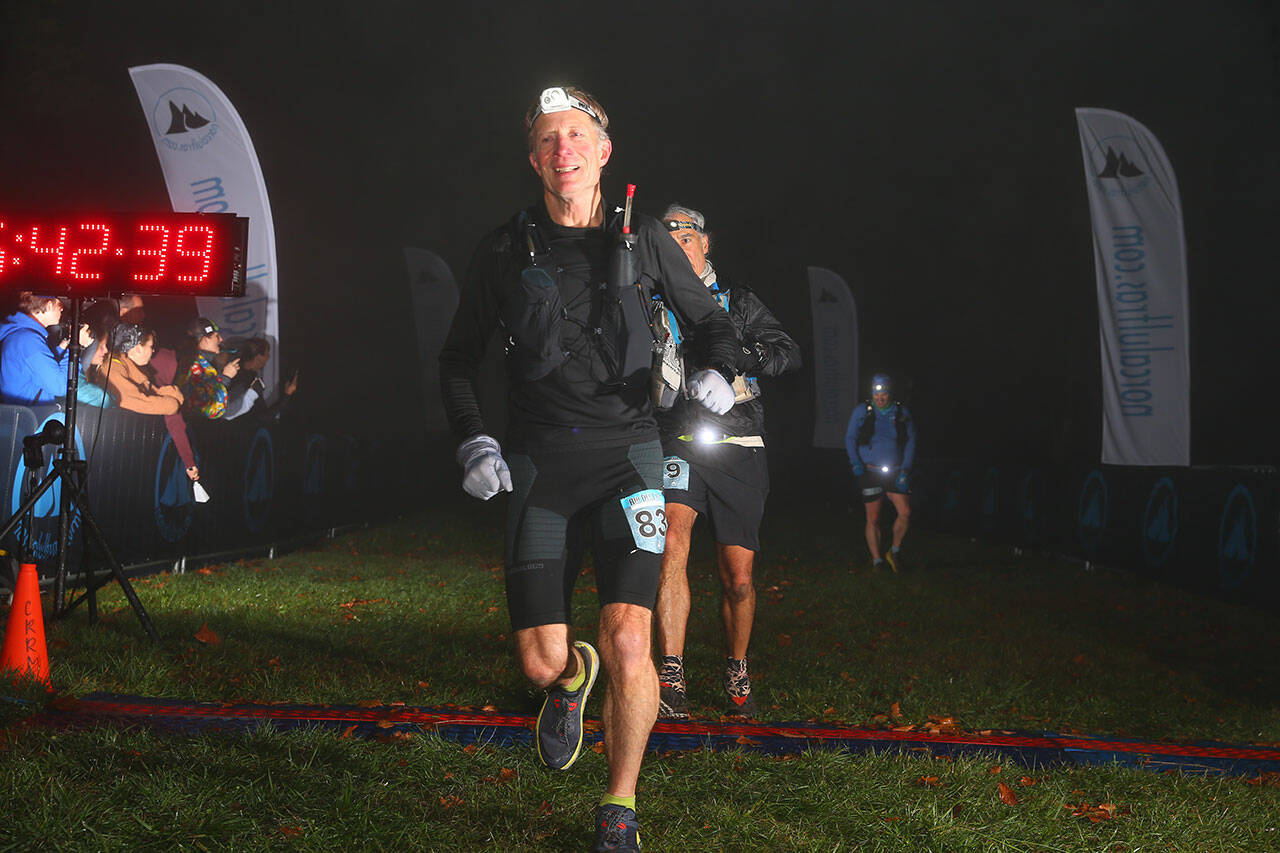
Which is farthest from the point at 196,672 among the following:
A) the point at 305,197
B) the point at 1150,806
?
the point at 305,197

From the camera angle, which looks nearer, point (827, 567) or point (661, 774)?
point (661, 774)

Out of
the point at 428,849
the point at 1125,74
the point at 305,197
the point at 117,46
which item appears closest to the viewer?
the point at 428,849

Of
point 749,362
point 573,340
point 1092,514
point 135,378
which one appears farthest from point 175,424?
point 1092,514

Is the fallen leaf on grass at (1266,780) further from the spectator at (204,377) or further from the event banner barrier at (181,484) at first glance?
the spectator at (204,377)

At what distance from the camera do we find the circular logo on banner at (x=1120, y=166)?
11555 millimetres

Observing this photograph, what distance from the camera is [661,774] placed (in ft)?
13.7

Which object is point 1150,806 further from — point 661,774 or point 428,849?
point 428,849

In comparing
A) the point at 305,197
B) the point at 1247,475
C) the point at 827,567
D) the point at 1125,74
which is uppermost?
the point at 1125,74

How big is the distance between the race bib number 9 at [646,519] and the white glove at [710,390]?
0.35 m

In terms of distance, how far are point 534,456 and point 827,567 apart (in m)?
10.6

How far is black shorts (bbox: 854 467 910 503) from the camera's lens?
44.6ft

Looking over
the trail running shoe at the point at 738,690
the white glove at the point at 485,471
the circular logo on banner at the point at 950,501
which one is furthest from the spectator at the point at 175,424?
the circular logo on banner at the point at 950,501

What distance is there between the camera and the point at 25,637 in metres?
5.35

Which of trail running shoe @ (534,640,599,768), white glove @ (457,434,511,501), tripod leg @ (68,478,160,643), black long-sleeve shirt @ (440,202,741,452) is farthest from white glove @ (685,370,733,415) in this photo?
tripod leg @ (68,478,160,643)
